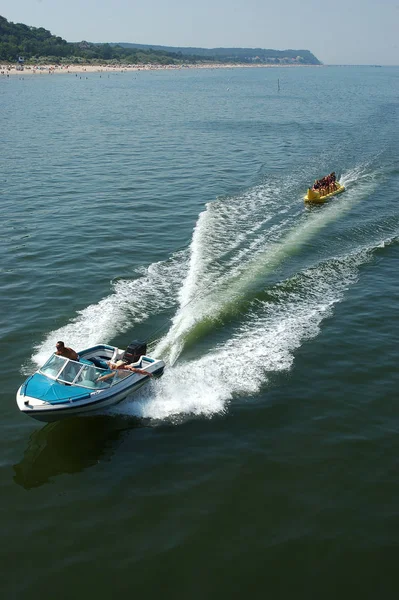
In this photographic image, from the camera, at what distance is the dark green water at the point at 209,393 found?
13.5 metres

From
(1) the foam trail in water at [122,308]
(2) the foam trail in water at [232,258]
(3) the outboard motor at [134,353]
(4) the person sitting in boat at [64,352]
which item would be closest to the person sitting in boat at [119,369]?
(3) the outboard motor at [134,353]

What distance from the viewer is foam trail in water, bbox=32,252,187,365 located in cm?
2219

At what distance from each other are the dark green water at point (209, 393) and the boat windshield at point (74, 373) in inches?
48.8

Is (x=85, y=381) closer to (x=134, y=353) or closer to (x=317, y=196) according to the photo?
(x=134, y=353)

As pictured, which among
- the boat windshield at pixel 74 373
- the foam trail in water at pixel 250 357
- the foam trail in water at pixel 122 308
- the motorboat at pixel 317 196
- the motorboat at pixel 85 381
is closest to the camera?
the motorboat at pixel 85 381

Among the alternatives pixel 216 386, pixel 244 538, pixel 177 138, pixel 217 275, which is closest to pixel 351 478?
pixel 244 538

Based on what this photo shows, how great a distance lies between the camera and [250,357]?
69.1 feet

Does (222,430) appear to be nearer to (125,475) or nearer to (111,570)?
(125,475)

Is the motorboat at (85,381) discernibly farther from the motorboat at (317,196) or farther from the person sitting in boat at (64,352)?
the motorboat at (317,196)

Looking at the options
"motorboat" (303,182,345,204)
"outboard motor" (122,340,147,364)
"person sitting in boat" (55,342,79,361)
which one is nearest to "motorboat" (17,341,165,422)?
"outboard motor" (122,340,147,364)

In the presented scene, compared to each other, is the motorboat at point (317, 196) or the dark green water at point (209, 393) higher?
the motorboat at point (317, 196)

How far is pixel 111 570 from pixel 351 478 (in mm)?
7150

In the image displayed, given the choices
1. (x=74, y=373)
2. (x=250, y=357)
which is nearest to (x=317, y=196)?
(x=250, y=357)

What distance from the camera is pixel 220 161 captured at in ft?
175
